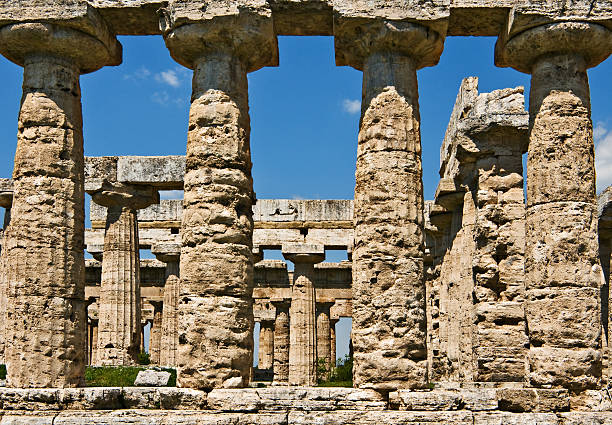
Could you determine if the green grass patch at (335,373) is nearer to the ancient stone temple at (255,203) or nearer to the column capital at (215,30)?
the ancient stone temple at (255,203)

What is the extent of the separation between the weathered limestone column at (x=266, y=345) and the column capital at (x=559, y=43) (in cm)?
2589

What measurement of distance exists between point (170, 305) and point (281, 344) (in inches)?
341

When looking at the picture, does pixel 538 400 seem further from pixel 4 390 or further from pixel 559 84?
pixel 4 390

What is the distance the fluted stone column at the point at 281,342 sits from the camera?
32.5m

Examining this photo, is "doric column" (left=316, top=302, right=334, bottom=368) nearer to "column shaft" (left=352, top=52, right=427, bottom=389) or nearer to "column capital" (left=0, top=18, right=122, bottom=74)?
"column shaft" (left=352, top=52, right=427, bottom=389)

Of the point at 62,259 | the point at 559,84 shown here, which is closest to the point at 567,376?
the point at 559,84

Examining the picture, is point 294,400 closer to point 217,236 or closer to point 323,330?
point 217,236

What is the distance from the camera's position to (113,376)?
19.6 meters

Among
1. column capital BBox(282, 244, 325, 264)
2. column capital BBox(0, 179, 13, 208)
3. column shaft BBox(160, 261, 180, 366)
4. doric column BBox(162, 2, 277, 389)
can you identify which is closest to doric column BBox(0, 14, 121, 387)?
doric column BBox(162, 2, 277, 389)

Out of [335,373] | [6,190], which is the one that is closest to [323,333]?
[335,373]

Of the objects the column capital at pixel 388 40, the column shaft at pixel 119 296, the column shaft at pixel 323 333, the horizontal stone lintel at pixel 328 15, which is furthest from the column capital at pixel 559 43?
the column shaft at pixel 323 333

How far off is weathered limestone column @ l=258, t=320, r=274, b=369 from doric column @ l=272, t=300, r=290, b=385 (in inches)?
123

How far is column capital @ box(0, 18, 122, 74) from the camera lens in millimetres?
14594

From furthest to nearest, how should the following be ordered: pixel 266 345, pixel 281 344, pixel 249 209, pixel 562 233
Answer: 1. pixel 266 345
2. pixel 281 344
3. pixel 249 209
4. pixel 562 233
